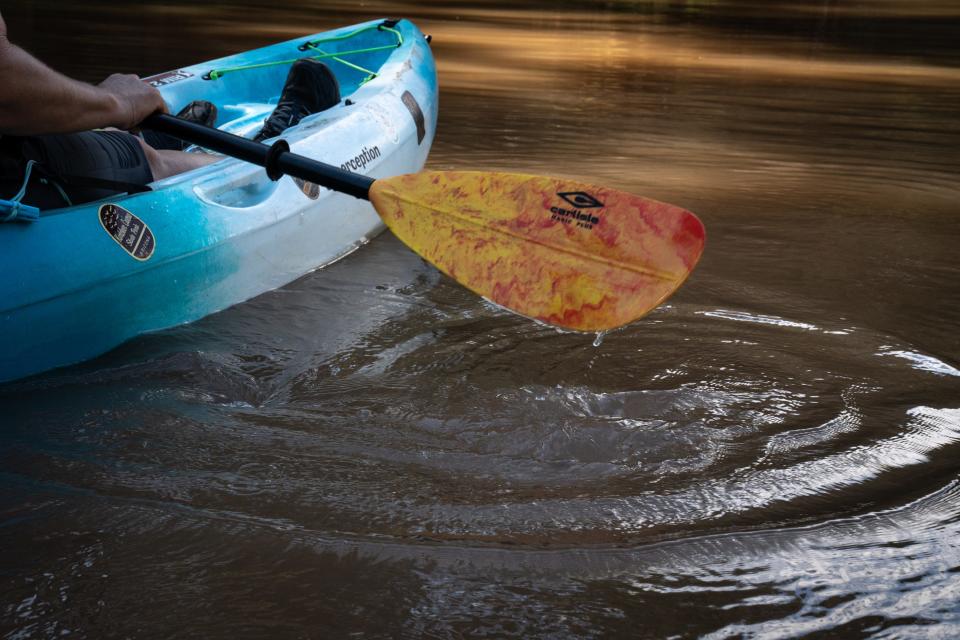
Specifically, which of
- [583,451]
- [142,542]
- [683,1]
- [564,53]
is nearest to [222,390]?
[142,542]

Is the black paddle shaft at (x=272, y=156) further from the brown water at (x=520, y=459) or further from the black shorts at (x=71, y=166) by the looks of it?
the brown water at (x=520, y=459)

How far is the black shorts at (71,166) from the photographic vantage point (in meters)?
2.54

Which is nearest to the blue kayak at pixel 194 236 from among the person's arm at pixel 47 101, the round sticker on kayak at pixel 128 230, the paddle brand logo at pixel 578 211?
the round sticker on kayak at pixel 128 230

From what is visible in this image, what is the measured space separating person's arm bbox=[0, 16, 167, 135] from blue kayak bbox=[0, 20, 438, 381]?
0.23 metres

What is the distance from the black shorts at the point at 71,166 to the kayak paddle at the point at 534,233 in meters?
0.18

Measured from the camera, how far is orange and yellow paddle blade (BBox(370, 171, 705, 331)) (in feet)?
7.80

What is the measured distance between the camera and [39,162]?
2.57 meters

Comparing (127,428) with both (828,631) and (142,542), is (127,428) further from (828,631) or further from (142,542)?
(828,631)

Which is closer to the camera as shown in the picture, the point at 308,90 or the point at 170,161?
the point at 170,161

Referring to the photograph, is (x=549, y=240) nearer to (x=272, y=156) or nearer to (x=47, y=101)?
(x=272, y=156)

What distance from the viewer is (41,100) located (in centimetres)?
233

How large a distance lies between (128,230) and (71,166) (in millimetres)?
228

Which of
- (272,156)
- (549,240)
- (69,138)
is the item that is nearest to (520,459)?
(549,240)

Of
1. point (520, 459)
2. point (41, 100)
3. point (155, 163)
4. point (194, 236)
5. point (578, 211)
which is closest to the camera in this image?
point (520, 459)
